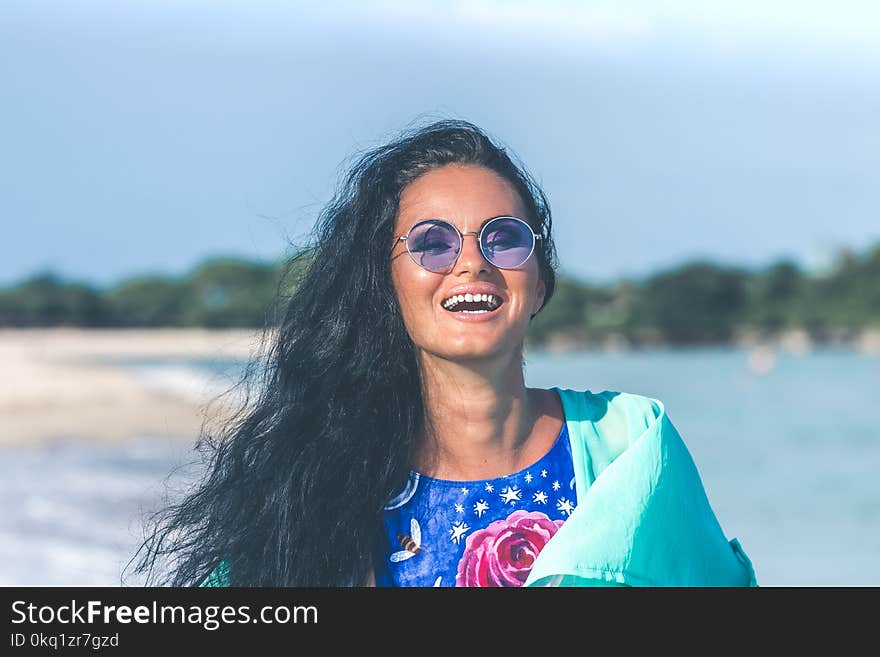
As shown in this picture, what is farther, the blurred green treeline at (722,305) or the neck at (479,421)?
the blurred green treeline at (722,305)

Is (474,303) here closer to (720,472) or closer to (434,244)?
(434,244)

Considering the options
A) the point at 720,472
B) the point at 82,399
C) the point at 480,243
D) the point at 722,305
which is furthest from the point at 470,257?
the point at 722,305

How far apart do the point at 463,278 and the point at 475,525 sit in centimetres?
36

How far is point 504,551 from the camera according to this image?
1.68 m

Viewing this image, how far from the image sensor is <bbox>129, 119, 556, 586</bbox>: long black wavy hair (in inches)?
68.7

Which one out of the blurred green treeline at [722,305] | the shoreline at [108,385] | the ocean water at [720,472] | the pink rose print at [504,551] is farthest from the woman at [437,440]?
the blurred green treeline at [722,305]

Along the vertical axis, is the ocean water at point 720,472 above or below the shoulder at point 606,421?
above

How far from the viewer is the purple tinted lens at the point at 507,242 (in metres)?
1.73

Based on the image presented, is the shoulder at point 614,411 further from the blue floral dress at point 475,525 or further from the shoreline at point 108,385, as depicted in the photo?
the shoreline at point 108,385

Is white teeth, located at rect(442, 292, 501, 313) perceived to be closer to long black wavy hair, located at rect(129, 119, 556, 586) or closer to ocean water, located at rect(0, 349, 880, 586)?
long black wavy hair, located at rect(129, 119, 556, 586)

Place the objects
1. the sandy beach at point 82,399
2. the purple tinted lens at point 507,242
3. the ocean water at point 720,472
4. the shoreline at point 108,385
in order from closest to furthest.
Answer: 1. the purple tinted lens at point 507,242
2. the ocean water at point 720,472
3. the shoreline at point 108,385
4. the sandy beach at point 82,399

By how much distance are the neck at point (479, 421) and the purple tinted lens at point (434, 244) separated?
0.15 m

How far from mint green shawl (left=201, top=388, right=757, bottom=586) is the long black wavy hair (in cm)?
10
